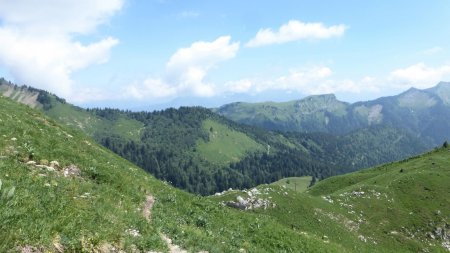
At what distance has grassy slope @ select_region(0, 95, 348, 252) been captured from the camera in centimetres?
1153

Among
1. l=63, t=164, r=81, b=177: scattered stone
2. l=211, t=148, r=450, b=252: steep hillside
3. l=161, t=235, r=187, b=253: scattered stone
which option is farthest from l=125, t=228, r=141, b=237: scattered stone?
l=211, t=148, r=450, b=252: steep hillside

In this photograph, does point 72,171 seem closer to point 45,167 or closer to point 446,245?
point 45,167

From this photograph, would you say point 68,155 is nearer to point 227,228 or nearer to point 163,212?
point 163,212

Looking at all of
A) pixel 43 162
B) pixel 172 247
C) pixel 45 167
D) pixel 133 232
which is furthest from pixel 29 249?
pixel 43 162

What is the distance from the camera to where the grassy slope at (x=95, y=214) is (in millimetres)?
11534

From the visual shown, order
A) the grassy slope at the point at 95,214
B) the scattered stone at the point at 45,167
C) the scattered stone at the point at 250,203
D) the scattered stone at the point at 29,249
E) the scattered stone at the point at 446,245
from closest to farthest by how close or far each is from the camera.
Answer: the scattered stone at the point at 29,249
the grassy slope at the point at 95,214
the scattered stone at the point at 45,167
the scattered stone at the point at 250,203
the scattered stone at the point at 446,245

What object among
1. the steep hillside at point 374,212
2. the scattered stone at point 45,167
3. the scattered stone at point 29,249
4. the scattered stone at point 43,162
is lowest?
the steep hillside at point 374,212

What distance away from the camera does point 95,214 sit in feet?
50.0

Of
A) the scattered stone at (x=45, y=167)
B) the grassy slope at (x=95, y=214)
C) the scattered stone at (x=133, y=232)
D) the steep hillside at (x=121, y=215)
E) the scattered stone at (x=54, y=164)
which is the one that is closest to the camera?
the grassy slope at (x=95, y=214)

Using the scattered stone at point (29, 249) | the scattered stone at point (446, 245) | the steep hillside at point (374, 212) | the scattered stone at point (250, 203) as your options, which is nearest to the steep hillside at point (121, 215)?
the scattered stone at point (29, 249)

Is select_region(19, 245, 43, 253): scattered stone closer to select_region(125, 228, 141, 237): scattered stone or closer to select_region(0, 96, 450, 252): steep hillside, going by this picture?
select_region(0, 96, 450, 252): steep hillside

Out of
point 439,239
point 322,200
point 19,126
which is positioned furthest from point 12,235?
point 439,239

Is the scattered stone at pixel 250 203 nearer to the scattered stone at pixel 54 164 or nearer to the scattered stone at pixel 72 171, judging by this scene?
the scattered stone at pixel 72 171

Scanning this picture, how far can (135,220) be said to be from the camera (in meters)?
17.1
